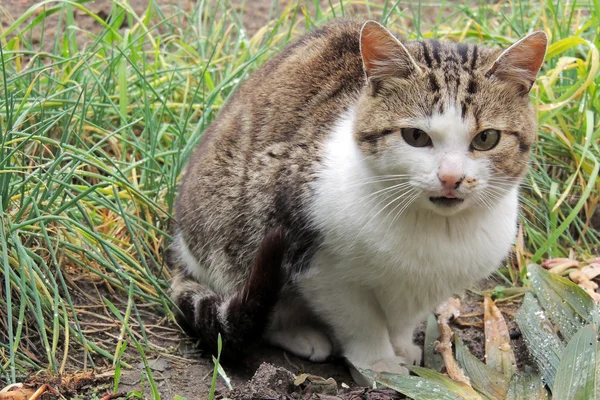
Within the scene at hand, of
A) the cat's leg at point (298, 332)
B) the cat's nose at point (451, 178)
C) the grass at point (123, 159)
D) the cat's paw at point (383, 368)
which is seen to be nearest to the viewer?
the cat's nose at point (451, 178)

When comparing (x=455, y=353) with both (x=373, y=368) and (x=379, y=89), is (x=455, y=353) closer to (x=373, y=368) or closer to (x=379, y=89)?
(x=373, y=368)

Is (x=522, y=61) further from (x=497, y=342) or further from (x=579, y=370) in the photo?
(x=497, y=342)

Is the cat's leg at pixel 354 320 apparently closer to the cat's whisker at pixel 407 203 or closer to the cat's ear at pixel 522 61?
the cat's whisker at pixel 407 203

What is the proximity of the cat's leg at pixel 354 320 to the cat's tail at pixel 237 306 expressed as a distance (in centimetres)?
18

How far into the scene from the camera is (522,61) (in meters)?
2.08

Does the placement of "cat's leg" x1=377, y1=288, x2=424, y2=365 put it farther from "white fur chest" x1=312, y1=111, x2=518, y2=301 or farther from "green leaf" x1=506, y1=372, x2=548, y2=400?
"green leaf" x1=506, y1=372, x2=548, y2=400

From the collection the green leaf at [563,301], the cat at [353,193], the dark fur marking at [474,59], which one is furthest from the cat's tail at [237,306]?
the green leaf at [563,301]

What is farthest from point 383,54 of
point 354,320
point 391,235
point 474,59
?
point 354,320

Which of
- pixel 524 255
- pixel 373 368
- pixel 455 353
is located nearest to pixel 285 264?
pixel 373 368

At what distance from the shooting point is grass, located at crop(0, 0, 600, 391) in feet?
7.58

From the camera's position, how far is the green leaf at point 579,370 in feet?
6.36

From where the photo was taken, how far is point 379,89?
85.7 inches

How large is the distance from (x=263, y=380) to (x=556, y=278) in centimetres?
99

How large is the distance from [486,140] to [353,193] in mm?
389
